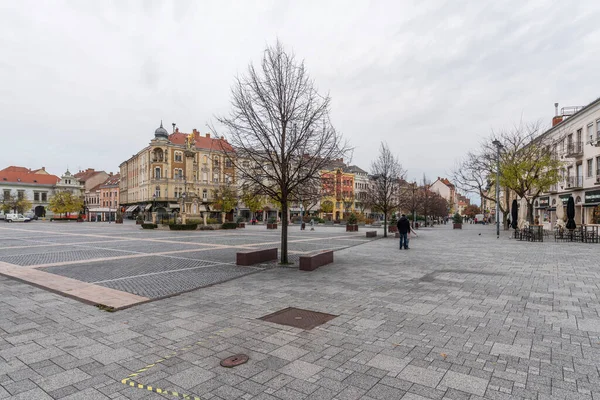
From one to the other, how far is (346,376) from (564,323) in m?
4.25

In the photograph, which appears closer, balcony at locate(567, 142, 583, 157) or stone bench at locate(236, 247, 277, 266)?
stone bench at locate(236, 247, 277, 266)

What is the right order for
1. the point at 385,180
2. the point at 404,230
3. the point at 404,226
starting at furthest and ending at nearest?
1. the point at 385,180
2. the point at 404,226
3. the point at 404,230

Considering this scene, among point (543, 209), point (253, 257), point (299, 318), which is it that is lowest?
point (299, 318)

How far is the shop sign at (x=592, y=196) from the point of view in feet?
95.4

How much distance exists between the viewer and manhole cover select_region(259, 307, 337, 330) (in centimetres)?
577

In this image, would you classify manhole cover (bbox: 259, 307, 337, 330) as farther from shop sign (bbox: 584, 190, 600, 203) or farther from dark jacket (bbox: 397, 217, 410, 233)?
shop sign (bbox: 584, 190, 600, 203)

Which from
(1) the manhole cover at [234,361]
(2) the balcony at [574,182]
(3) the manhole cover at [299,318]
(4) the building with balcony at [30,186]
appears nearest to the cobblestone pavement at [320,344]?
(1) the manhole cover at [234,361]

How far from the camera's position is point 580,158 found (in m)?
32.5

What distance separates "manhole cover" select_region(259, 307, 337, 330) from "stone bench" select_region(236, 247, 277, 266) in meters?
5.71

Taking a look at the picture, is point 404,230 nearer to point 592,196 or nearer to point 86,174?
point 592,196

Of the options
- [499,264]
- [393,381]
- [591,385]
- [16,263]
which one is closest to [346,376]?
[393,381]

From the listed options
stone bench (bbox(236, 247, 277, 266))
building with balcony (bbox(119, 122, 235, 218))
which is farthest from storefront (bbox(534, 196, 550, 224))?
building with balcony (bbox(119, 122, 235, 218))

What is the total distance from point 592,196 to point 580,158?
455 centimetres

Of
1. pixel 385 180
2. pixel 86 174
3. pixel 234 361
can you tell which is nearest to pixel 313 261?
pixel 234 361
